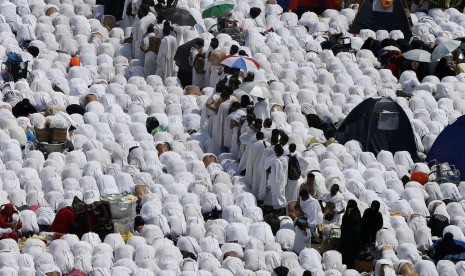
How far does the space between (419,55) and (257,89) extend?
181 inches

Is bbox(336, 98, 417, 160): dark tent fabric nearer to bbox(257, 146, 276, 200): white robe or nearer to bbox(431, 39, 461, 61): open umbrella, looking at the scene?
bbox(257, 146, 276, 200): white robe

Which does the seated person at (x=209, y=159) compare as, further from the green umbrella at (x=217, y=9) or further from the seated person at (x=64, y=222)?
the green umbrella at (x=217, y=9)

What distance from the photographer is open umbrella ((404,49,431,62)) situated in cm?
3806

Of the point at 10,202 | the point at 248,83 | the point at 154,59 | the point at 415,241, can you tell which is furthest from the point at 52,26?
the point at 415,241

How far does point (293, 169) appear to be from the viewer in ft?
107

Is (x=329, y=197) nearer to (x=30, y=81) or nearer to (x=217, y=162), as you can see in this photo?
(x=217, y=162)

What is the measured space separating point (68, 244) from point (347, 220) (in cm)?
439

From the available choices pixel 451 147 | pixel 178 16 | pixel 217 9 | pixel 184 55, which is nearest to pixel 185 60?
pixel 184 55

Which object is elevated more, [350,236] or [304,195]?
[304,195]

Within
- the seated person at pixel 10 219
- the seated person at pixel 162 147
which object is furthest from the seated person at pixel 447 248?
the seated person at pixel 10 219

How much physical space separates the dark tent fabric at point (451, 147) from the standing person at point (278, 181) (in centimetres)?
340

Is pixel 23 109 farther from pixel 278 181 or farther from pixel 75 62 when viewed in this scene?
pixel 278 181

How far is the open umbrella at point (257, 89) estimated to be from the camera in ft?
114

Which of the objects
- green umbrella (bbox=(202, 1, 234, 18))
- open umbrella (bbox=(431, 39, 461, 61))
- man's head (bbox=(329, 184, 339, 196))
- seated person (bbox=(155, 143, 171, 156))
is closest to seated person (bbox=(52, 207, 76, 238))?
seated person (bbox=(155, 143, 171, 156))
